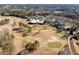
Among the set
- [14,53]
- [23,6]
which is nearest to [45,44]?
[14,53]

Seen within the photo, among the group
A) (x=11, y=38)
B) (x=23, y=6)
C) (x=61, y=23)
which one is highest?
(x=23, y=6)

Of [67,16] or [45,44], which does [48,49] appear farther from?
[67,16]

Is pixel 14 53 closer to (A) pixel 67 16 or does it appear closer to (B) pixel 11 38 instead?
(B) pixel 11 38

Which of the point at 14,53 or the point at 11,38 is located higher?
the point at 11,38
